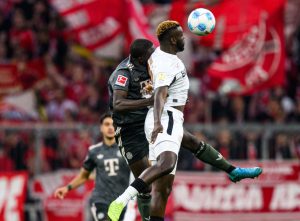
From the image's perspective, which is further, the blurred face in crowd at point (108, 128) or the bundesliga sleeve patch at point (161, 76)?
the blurred face in crowd at point (108, 128)

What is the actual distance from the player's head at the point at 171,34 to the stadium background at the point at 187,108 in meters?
6.84

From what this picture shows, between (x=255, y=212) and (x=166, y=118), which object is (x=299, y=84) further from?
(x=166, y=118)

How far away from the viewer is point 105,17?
857 inches

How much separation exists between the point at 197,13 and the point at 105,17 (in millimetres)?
8704

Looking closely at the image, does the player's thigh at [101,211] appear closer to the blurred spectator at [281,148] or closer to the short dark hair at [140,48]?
the short dark hair at [140,48]

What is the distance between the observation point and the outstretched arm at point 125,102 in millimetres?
13133

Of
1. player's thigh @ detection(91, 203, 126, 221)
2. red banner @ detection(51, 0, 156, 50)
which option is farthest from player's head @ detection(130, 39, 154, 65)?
red banner @ detection(51, 0, 156, 50)

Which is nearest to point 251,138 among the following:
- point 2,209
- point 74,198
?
point 74,198

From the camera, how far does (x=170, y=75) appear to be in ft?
42.5

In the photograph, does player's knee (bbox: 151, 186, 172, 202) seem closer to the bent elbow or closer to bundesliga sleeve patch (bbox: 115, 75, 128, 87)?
the bent elbow

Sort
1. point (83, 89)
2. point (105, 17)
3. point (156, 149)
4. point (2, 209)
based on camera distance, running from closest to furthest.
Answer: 1. point (156, 149)
2. point (2, 209)
3. point (105, 17)
4. point (83, 89)

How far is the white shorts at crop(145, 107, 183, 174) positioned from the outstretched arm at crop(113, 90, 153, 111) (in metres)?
0.20

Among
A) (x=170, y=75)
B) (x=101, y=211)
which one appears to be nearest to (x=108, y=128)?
(x=101, y=211)

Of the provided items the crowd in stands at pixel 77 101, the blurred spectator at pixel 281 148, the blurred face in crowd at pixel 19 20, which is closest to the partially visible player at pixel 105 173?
the crowd in stands at pixel 77 101
